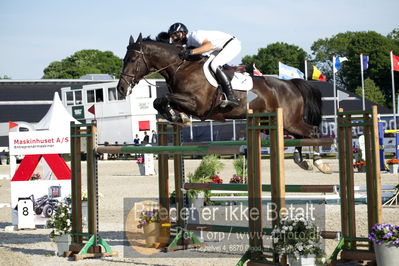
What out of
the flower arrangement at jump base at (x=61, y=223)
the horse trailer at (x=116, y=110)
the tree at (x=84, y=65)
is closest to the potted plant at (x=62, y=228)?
the flower arrangement at jump base at (x=61, y=223)

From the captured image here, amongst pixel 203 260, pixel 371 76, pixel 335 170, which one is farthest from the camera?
pixel 371 76

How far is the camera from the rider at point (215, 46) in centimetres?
667

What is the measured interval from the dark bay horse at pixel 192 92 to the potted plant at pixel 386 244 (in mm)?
1905

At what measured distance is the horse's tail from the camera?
7.41 metres

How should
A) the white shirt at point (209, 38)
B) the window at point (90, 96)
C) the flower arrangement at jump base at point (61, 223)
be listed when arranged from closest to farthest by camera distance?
the flower arrangement at jump base at point (61, 223)
the white shirt at point (209, 38)
the window at point (90, 96)

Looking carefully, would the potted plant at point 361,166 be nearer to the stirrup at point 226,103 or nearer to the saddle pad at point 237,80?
the saddle pad at point 237,80

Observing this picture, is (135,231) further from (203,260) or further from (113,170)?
(113,170)

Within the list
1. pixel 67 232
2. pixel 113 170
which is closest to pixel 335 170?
pixel 113 170

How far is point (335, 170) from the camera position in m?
17.1

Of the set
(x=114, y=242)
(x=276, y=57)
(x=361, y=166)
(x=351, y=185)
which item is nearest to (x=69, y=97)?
(x=361, y=166)

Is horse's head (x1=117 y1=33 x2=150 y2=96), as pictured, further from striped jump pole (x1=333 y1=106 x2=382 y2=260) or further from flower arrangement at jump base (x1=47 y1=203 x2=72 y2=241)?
striped jump pole (x1=333 y1=106 x2=382 y2=260)

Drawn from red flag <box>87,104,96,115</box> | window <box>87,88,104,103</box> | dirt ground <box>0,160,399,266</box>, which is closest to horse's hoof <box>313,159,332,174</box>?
dirt ground <box>0,160,399,266</box>

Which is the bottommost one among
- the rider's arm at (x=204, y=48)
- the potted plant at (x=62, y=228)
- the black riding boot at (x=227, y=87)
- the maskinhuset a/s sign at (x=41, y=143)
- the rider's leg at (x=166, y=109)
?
the potted plant at (x=62, y=228)

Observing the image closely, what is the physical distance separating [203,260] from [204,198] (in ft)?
9.92
